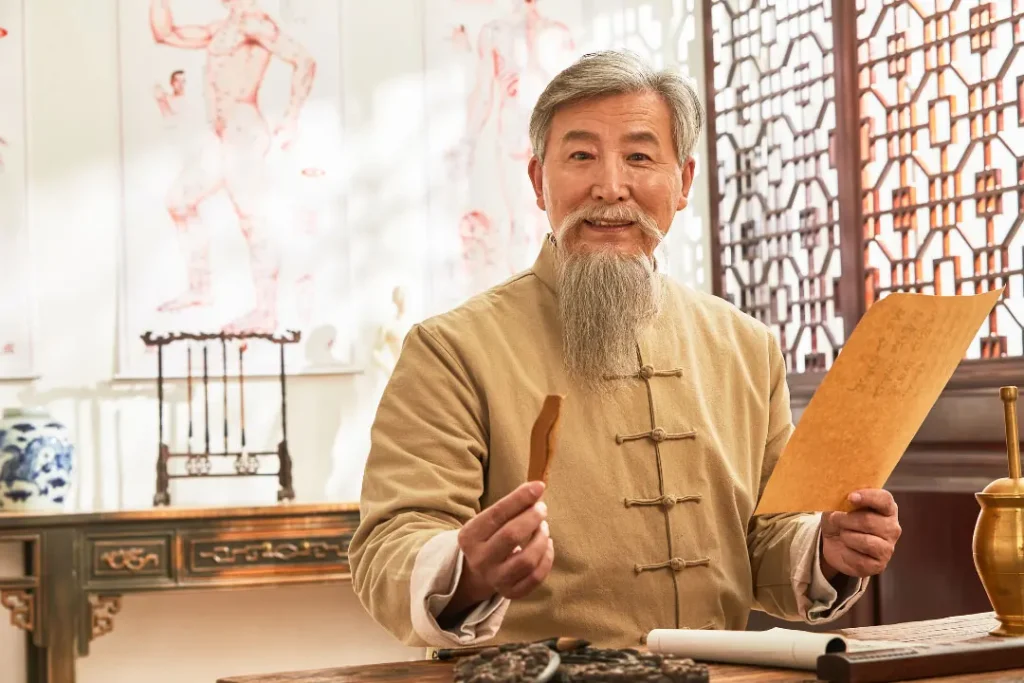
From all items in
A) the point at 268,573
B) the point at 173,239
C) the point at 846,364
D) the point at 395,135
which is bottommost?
the point at 268,573

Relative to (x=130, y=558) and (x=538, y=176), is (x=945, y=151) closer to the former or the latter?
(x=538, y=176)

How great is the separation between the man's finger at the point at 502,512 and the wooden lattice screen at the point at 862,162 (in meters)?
2.22

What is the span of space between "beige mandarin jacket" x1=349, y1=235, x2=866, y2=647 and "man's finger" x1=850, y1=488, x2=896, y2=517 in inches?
8.0

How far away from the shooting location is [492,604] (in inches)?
64.3

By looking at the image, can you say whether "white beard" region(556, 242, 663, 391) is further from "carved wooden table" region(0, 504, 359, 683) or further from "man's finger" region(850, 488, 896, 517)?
"carved wooden table" region(0, 504, 359, 683)

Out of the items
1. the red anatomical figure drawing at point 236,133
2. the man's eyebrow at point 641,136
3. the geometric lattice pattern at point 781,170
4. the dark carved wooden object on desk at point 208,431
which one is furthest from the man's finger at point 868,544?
the red anatomical figure drawing at point 236,133

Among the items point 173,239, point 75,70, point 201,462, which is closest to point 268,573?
point 201,462

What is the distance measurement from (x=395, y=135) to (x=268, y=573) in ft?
5.86

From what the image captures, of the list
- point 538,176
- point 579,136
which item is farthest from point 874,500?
point 538,176

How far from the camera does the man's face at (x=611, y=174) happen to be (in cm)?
218

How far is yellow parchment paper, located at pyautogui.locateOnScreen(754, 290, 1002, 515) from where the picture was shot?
1.56 m

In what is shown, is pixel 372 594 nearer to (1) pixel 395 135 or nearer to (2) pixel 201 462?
(2) pixel 201 462

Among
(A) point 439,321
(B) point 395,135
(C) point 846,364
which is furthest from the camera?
(B) point 395,135

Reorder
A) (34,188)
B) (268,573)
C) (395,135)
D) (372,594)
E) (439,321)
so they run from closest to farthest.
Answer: (372,594) → (439,321) → (268,573) → (34,188) → (395,135)
